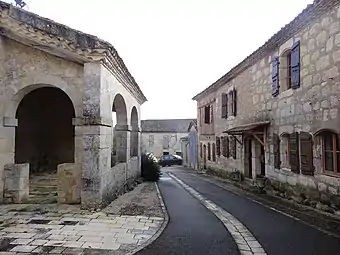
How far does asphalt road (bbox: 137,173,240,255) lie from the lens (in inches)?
183

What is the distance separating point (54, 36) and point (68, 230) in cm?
427

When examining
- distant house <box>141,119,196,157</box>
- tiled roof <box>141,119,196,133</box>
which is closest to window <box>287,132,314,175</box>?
distant house <box>141,119,196,157</box>

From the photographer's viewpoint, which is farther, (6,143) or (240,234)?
(6,143)

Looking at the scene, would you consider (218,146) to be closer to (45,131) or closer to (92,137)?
(45,131)

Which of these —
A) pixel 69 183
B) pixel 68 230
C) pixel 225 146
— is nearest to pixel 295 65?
pixel 69 183

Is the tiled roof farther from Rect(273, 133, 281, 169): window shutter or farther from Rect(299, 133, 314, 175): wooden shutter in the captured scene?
Rect(299, 133, 314, 175): wooden shutter

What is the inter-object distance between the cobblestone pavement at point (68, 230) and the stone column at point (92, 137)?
453mm

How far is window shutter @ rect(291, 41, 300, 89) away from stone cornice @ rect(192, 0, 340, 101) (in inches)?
17.9

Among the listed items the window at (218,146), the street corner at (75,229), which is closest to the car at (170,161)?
the window at (218,146)

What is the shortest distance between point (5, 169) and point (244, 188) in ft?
29.0

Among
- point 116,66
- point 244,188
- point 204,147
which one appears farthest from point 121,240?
point 204,147

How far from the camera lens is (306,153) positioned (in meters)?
8.34

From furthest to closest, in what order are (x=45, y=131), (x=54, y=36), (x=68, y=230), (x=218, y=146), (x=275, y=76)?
(x=218, y=146), (x=45, y=131), (x=275, y=76), (x=54, y=36), (x=68, y=230)

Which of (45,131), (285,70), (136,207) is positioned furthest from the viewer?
(45,131)
